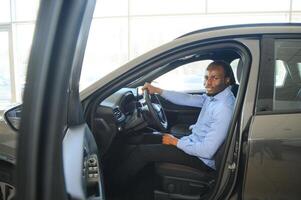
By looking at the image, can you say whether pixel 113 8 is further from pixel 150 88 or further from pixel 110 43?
pixel 150 88

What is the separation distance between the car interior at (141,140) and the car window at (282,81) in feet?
1.10

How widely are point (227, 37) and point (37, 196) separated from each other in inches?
53.5

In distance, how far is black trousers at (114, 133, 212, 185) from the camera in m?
2.29

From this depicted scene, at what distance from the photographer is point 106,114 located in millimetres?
2191

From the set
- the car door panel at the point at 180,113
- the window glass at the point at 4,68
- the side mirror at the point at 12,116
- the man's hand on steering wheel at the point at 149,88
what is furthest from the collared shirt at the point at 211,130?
the window glass at the point at 4,68

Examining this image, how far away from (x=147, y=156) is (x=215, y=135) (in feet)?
1.86

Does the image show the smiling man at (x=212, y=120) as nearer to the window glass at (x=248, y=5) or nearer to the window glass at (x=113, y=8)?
the window glass at (x=248, y=5)

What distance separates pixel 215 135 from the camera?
2.06m

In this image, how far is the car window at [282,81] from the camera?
176 cm

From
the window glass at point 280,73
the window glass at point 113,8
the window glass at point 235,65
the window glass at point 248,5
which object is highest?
the window glass at point 113,8

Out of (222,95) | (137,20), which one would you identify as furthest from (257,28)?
(137,20)

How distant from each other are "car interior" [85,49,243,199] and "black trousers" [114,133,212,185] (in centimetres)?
2

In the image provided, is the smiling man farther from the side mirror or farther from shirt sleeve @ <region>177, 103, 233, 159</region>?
the side mirror

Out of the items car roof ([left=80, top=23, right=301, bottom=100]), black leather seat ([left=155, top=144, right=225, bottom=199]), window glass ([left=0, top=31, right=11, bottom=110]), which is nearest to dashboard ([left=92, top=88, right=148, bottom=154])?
car roof ([left=80, top=23, right=301, bottom=100])
